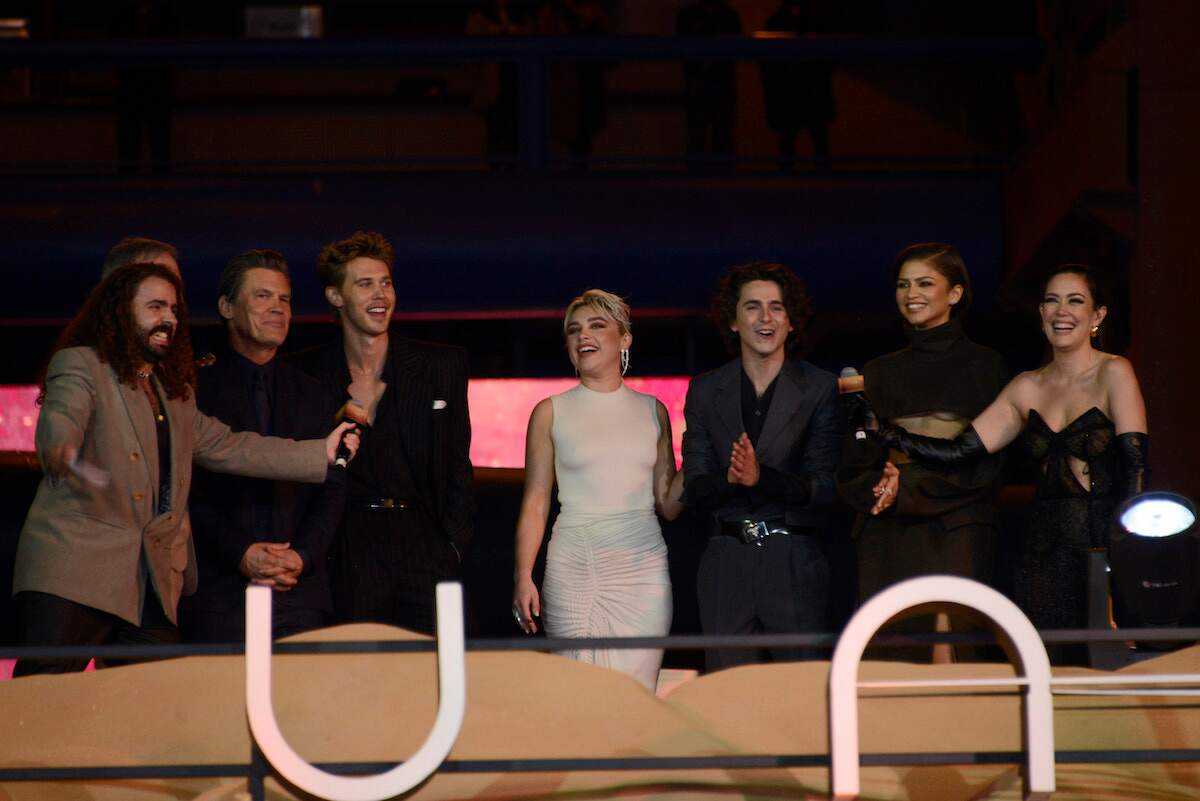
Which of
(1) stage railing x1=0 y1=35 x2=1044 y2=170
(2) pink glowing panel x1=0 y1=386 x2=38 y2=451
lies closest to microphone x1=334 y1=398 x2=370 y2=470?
(1) stage railing x1=0 y1=35 x2=1044 y2=170

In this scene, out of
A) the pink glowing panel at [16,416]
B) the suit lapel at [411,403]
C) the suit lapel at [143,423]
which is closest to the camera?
the suit lapel at [143,423]

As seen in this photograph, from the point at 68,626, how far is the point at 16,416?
376cm

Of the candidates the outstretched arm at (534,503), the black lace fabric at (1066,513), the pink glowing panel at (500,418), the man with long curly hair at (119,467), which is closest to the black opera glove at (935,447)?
the black lace fabric at (1066,513)

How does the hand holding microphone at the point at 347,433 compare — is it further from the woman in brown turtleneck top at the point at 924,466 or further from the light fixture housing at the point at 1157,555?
the light fixture housing at the point at 1157,555

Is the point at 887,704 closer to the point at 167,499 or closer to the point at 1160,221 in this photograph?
the point at 167,499

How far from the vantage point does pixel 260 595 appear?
2.27 meters

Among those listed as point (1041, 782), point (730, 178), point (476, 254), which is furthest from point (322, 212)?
point (1041, 782)

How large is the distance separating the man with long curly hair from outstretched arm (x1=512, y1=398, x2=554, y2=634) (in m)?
0.50

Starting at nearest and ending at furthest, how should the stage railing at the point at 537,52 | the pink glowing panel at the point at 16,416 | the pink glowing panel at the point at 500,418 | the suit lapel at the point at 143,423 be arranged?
the suit lapel at the point at 143,423, the stage railing at the point at 537,52, the pink glowing panel at the point at 500,418, the pink glowing panel at the point at 16,416

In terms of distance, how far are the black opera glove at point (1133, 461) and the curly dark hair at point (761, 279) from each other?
2.66 feet

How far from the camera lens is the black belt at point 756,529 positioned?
138 inches

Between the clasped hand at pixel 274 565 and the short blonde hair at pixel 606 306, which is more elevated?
the short blonde hair at pixel 606 306

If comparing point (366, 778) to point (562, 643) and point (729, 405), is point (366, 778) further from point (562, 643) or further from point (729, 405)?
point (729, 405)

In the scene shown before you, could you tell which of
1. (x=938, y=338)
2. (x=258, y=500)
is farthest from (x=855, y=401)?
(x=258, y=500)
